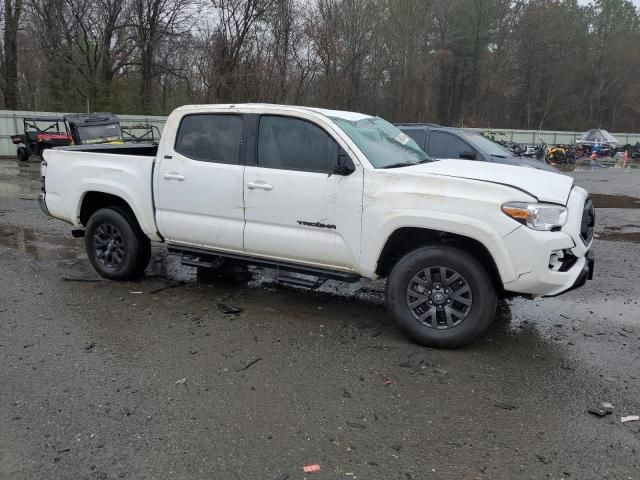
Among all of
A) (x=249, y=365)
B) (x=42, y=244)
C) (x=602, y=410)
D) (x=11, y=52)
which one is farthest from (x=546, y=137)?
(x=249, y=365)

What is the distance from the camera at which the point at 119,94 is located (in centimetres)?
3638

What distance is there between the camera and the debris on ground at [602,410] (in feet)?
11.5

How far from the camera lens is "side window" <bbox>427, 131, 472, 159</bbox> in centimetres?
1016

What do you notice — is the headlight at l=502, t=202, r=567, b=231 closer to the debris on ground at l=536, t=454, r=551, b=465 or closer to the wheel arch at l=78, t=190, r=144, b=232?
the debris on ground at l=536, t=454, r=551, b=465

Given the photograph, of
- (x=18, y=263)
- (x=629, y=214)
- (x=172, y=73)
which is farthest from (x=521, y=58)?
(x=18, y=263)

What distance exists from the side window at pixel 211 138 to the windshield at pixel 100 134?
14.2 metres

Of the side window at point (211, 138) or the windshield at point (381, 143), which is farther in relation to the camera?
the side window at point (211, 138)

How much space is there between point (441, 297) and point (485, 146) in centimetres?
692

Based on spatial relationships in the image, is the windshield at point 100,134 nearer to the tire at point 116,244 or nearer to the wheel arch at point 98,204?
the wheel arch at point 98,204

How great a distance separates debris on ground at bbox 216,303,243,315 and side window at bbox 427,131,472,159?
602cm

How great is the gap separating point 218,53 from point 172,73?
156 inches

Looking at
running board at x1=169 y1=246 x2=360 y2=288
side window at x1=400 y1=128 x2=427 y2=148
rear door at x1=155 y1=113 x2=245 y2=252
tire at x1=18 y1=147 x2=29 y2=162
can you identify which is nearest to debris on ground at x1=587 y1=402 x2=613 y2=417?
running board at x1=169 y1=246 x2=360 y2=288

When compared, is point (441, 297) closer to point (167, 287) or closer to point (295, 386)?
point (295, 386)

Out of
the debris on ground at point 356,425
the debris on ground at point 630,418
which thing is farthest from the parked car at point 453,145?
the debris on ground at point 356,425
